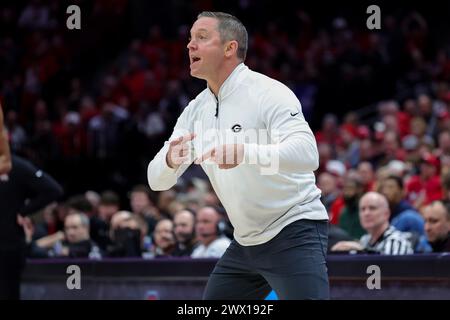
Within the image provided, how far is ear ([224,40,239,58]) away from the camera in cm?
509

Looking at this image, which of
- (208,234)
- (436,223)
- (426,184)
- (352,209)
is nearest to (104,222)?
(208,234)

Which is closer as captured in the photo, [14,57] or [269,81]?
[269,81]

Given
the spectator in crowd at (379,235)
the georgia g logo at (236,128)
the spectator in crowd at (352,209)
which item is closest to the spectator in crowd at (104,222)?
the spectator in crowd at (352,209)

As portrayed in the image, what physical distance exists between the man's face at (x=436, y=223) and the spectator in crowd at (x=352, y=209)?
1.74m

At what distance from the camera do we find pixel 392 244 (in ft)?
24.6

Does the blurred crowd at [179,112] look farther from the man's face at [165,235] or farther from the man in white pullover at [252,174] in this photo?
the man in white pullover at [252,174]

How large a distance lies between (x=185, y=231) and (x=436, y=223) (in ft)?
8.01

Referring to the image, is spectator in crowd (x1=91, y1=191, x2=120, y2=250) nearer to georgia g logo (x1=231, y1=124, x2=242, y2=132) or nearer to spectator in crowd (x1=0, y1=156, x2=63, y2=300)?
spectator in crowd (x1=0, y1=156, x2=63, y2=300)

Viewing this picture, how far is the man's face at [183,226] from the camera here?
918 centimetres

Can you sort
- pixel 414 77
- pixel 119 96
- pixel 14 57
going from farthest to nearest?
pixel 14 57 → pixel 119 96 → pixel 414 77

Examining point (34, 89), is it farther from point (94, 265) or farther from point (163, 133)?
A: point (94, 265)

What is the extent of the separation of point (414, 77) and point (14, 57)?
8617 mm

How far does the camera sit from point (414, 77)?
1566cm
